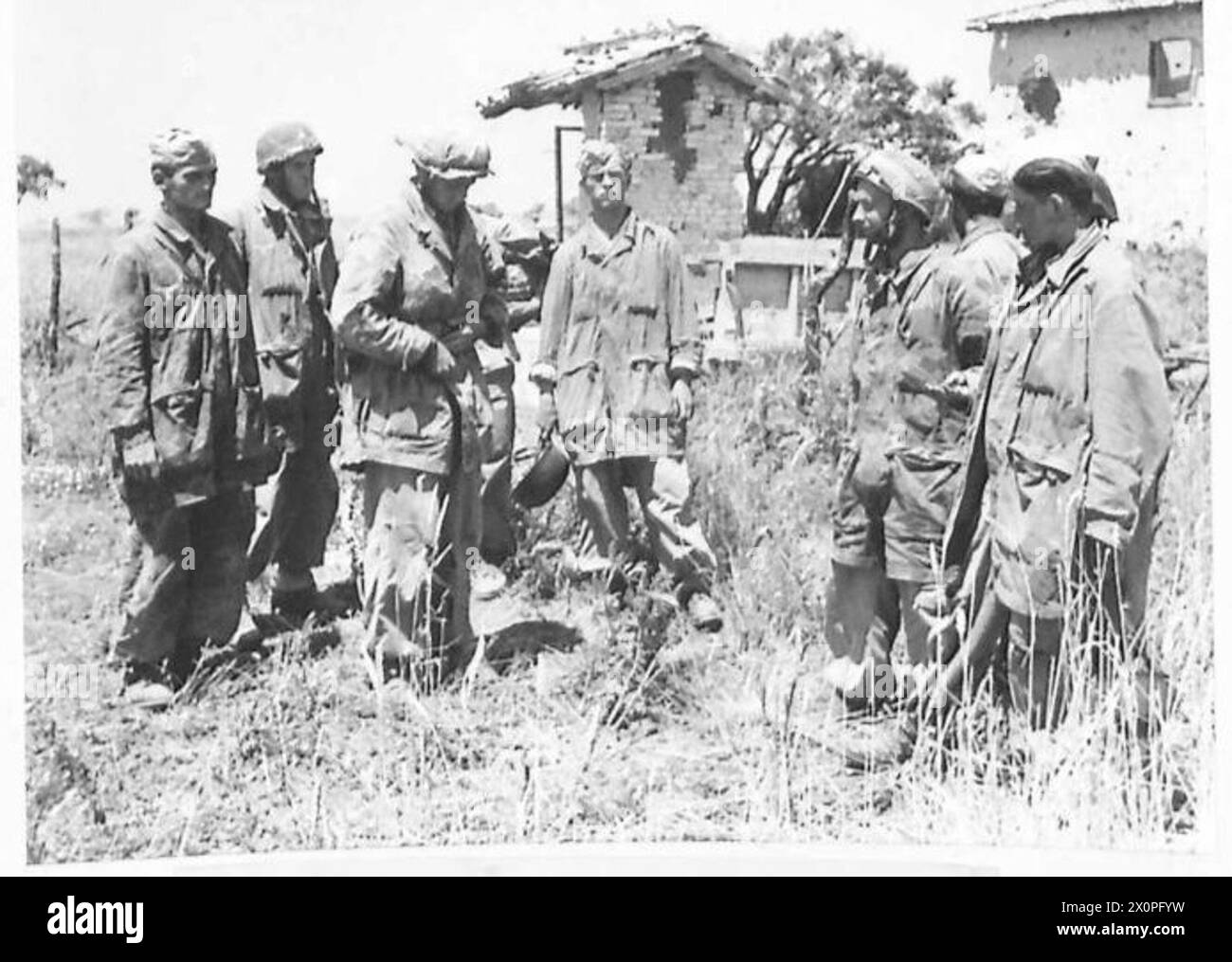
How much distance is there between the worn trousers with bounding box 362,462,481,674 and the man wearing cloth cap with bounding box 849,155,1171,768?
5.96 feet

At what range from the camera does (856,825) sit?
8.86 meters

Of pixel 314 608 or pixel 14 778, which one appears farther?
pixel 314 608

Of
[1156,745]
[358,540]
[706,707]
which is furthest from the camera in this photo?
[358,540]

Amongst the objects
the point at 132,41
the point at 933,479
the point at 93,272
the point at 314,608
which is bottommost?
the point at 314,608

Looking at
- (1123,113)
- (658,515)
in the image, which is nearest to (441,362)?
(658,515)

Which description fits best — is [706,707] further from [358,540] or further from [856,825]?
[358,540]

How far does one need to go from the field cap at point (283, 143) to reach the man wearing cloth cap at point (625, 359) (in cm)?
100

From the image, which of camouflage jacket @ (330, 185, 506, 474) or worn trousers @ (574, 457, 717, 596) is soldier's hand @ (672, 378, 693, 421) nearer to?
worn trousers @ (574, 457, 717, 596)

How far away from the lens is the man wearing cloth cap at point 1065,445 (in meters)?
Answer: 8.23

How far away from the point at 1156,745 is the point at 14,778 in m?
3.92

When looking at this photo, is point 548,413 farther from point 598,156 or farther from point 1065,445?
point 1065,445

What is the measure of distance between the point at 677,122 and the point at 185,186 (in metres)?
1.92

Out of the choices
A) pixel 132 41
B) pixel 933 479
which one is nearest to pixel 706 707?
pixel 933 479

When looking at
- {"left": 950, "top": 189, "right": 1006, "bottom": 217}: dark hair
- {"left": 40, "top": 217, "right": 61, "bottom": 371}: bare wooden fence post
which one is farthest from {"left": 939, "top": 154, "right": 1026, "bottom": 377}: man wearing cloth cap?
{"left": 40, "top": 217, "right": 61, "bottom": 371}: bare wooden fence post
